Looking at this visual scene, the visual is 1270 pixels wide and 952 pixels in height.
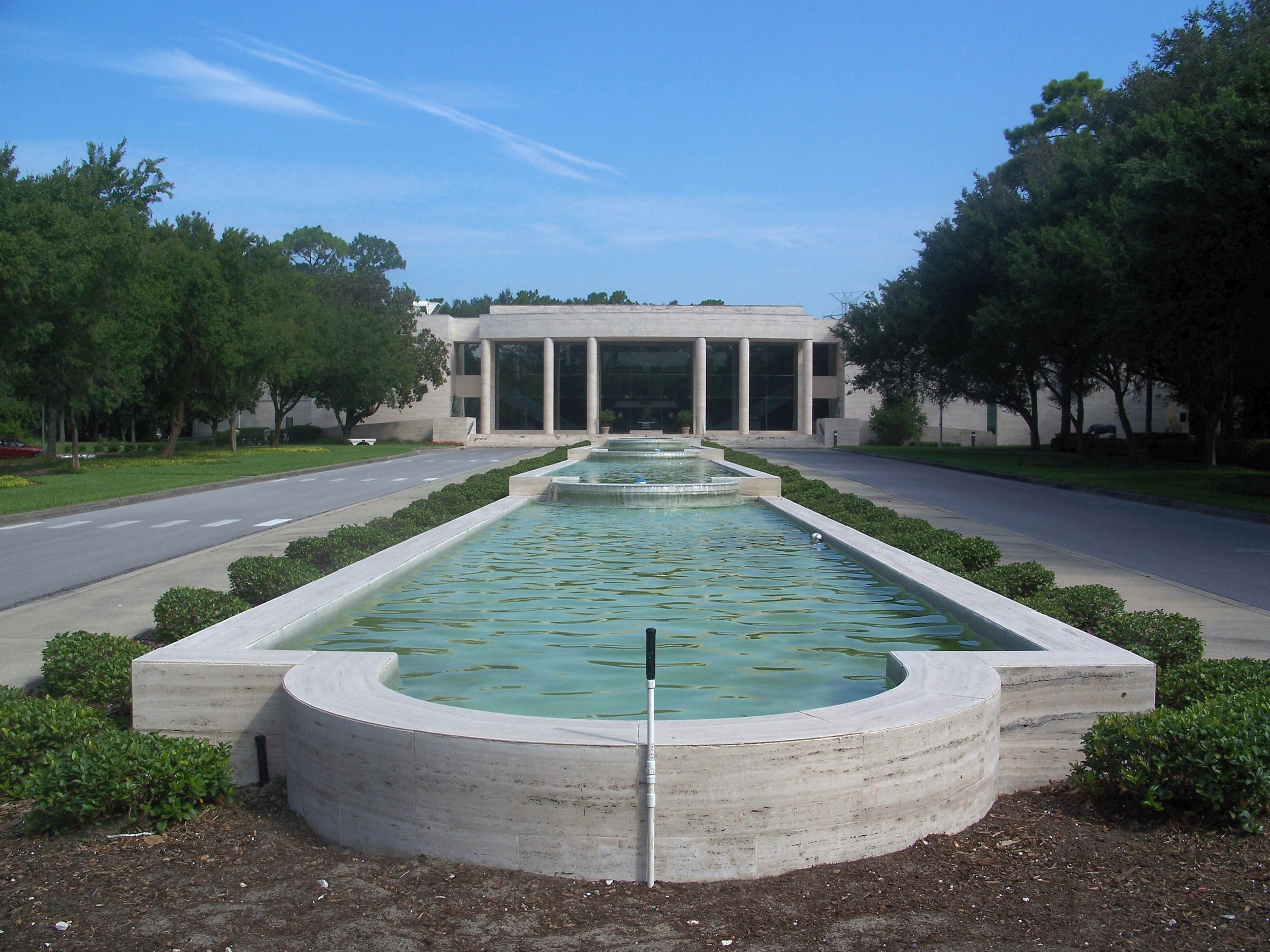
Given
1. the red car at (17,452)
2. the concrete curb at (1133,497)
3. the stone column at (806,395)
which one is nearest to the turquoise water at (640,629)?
the concrete curb at (1133,497)

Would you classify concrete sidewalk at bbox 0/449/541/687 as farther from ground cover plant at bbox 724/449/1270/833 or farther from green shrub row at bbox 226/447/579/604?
ground cover plant at bbox 724/449/1270/833

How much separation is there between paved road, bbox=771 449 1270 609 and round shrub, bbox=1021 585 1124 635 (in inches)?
144

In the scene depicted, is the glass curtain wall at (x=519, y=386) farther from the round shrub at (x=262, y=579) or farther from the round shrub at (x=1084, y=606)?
the round shrub at (x=1084, y=606)

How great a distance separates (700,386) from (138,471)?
4787cm

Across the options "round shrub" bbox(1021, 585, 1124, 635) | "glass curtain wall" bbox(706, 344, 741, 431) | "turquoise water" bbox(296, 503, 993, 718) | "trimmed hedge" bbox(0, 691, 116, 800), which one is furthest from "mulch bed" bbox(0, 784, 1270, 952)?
"glass curtain wall" bbox(706, 344, 741, 431)

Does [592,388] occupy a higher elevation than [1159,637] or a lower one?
higher

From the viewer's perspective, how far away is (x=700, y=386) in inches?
3140

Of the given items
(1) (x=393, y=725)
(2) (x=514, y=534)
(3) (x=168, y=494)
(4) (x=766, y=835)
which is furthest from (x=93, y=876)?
(3) (x=168, y=494)

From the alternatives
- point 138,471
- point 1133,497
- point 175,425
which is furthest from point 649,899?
point 175,425

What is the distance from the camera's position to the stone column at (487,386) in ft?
268

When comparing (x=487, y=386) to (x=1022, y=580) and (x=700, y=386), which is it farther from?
(x=1022, y=580)

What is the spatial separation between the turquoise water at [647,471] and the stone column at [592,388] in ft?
120

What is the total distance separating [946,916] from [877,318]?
5423 cm

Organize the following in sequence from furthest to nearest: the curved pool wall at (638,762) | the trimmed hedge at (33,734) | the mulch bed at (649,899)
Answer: the trimmed hedge at (33,734)
the curved pool wall at (638,762)
the mulch bed at (649,899)
